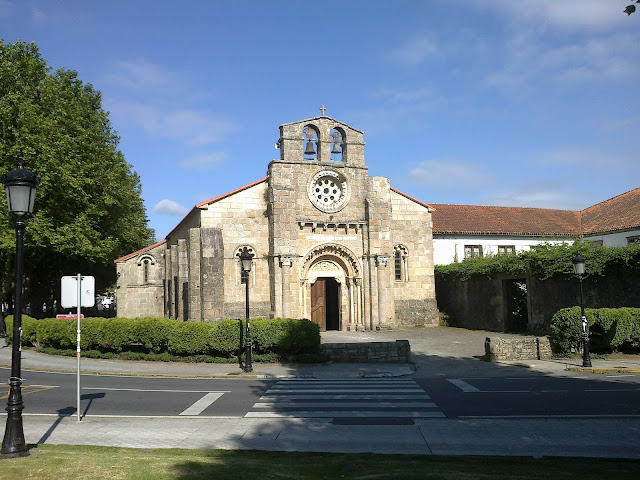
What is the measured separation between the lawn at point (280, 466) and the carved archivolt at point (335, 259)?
21.2 m

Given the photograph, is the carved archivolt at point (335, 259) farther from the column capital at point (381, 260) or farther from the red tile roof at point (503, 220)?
the red tile roof at point (503, 220)

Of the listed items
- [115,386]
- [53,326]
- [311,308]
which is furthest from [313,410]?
[311,308]

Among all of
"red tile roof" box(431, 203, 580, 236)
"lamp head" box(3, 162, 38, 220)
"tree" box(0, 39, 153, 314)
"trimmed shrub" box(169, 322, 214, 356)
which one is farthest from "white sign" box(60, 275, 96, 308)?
"red tile roof" box(431, 203, 580, 236)

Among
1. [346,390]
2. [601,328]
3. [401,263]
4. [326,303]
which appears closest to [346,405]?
[346,390]

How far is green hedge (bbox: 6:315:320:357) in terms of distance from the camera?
748 inches

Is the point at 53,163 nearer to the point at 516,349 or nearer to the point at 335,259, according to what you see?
the point at 335,259

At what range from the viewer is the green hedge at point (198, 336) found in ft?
62.3

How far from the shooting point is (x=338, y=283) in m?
29.7

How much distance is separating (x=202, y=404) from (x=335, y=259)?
17.8 metres

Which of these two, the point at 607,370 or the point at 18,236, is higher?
the point at 18,236

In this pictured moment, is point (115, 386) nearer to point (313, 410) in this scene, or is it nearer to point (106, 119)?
point (313, 410)

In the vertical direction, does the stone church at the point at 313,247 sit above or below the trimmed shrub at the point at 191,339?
above

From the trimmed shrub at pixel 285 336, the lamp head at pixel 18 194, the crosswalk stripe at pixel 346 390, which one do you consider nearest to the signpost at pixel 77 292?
the lamp head at pixel 18 194

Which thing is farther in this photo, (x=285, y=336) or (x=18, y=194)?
(x=285, y=336)
